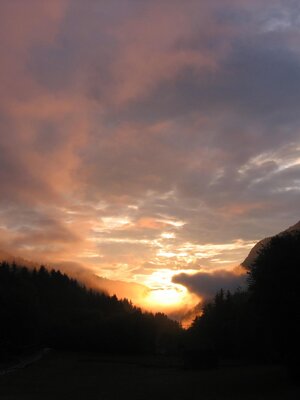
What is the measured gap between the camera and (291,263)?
4362 centimetres

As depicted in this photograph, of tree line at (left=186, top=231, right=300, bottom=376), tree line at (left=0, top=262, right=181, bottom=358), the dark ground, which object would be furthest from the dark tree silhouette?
tree line at (left=0, top=262, right=181, bottom=358)

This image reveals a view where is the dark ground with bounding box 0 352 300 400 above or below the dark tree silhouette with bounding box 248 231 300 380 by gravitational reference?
below

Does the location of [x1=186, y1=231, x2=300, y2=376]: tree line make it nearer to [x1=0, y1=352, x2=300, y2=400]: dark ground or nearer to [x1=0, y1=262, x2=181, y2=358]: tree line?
[x1=0, y1=352, x2=300, y2=400]: dark ground

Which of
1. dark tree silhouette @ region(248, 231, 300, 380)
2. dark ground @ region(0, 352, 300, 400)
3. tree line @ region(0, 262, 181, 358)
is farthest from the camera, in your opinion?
tree line @ region(0, 262, 181, 358)

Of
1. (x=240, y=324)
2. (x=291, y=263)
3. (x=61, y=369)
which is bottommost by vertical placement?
(x=61, y=369)

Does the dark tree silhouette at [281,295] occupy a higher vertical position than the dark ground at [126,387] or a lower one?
higher

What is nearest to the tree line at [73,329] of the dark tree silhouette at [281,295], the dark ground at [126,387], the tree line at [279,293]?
the dark ground at [126,387]

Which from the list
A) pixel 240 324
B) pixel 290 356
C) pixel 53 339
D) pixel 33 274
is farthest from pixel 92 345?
pixel 290 356

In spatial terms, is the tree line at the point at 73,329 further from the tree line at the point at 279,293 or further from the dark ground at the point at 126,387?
the tree line at the point at 279,293

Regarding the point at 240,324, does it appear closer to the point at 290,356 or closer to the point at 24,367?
the point at 24,367

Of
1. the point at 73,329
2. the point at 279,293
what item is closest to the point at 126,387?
the point at 279,293

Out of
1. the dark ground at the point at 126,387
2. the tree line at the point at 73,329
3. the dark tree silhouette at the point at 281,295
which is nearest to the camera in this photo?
the dark ground at the point at 126,387

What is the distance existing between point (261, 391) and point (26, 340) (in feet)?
240

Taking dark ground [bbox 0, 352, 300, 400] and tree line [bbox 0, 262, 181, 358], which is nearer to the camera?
dark ground [bbox 0, 352, 300, 400]
